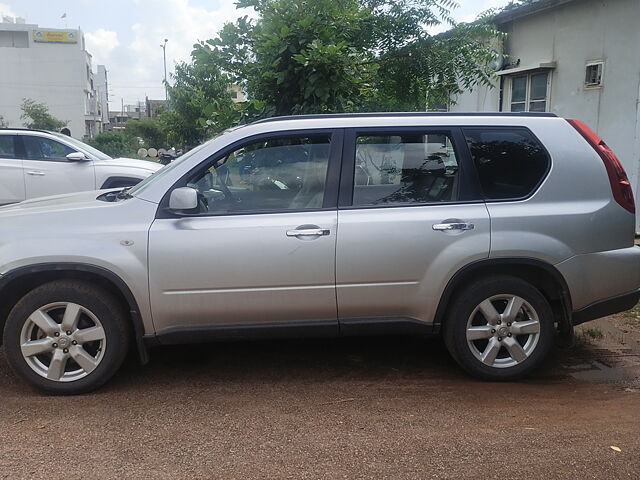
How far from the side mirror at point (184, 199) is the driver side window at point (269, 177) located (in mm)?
166

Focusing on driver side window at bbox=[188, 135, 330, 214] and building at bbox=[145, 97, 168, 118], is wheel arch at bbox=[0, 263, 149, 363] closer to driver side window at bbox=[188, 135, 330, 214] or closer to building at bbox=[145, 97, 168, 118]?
driver side window at bbox=[188, 135, 330, 214]

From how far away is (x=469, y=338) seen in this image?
4074mm

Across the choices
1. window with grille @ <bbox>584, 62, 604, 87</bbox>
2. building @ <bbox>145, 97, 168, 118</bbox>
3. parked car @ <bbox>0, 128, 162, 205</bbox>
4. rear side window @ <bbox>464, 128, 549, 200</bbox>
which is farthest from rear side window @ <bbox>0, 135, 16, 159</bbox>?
building @ <bbox>145, 97, 168, 118</bbox>

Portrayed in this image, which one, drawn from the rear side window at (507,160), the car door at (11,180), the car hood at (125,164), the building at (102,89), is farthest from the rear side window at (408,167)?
the building at (102,89)

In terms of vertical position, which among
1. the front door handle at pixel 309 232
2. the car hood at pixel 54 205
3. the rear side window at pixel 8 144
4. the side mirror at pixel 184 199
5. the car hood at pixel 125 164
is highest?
the rear side window at pixel 8 144

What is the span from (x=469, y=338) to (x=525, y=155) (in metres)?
1.33

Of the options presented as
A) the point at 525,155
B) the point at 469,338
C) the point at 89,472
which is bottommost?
the point at 89,472

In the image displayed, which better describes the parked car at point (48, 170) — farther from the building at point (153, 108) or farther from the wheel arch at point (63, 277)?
the building at point (153, 108)

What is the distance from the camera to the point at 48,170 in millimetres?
8906

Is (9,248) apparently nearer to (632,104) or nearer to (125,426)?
(125,426)

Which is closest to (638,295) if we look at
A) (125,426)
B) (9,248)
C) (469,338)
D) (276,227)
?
(469,338)

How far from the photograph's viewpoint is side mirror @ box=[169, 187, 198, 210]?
379 centimetres

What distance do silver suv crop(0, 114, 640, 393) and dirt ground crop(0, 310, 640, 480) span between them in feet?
1.04

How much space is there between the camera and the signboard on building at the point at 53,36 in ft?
254
